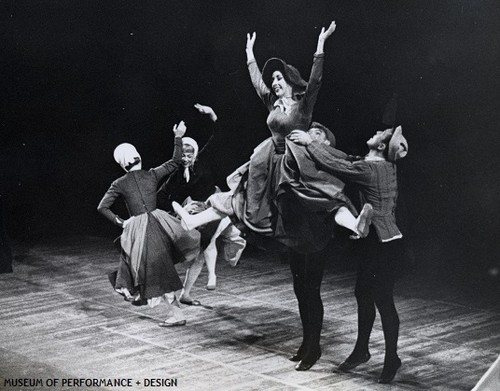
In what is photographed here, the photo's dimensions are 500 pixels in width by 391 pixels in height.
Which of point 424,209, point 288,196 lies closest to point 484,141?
point 424,209

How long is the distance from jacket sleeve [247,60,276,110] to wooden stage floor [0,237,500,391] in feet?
2.97

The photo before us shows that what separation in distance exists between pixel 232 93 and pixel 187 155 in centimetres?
47

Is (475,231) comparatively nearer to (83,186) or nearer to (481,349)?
(481,349)

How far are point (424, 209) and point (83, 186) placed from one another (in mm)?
2257

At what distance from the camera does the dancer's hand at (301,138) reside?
4.68 m

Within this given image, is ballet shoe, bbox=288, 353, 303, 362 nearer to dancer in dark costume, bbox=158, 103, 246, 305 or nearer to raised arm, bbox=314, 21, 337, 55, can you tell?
dancer in dark costume, bbox=158, 103, 246, 305

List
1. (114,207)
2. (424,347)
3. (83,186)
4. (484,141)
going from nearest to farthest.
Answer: (484,141) → (424,347) → (114,207) → (83,186)

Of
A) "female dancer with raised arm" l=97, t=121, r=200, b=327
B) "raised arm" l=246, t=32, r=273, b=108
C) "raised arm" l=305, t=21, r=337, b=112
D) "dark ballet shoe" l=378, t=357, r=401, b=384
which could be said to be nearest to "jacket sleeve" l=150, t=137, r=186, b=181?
"female dancer with raised arm" l=97, t=121, r=200, b=327

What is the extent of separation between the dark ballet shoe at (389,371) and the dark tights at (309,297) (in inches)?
15.4

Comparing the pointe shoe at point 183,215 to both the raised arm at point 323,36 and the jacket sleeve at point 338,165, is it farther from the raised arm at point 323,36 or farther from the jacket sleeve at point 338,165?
the raised arm at point 323,36

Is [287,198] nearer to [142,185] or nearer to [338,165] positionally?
[338,165]

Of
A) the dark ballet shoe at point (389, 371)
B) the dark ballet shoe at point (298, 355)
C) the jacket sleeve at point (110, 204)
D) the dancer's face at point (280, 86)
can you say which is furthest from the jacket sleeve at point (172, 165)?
the dark ballet shoe at point (389, 371)

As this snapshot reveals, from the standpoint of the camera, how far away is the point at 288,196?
472 centimetres

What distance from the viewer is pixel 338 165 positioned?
15.1ft
